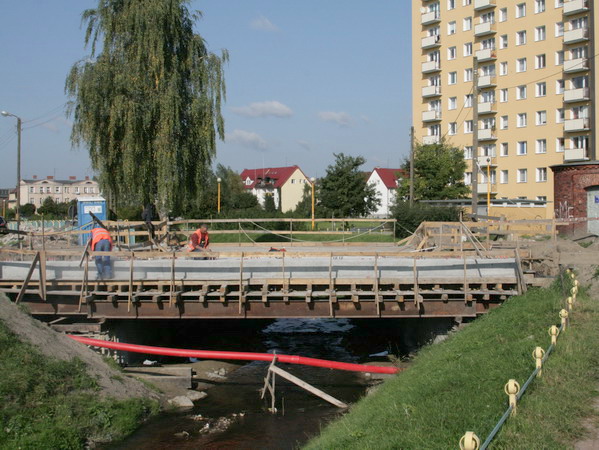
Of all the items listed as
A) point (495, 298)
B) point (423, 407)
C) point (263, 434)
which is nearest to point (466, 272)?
point (495, 298)

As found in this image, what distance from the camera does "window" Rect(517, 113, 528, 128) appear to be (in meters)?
59.9

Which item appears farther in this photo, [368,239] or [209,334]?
[368,239]

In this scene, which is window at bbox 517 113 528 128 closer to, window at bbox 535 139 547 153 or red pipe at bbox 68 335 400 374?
window at bbox 535 139 547 153

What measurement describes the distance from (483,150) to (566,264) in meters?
48.8

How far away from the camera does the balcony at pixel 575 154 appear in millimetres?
54469

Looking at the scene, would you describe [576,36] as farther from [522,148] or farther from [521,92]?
[522,148]

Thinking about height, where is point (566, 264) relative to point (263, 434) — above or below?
above

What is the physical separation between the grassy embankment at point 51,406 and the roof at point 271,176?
107401 mm

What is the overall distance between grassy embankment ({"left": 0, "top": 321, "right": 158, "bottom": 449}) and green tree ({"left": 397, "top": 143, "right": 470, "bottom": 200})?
4305 cm

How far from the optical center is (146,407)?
42.2 ft

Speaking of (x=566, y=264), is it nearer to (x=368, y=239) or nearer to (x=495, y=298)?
(x=495, y=298)

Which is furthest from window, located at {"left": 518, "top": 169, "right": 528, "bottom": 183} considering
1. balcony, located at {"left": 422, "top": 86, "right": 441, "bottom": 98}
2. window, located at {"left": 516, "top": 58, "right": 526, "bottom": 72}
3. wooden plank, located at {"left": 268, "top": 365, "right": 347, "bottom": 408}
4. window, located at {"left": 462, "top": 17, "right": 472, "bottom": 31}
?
wooden plank, located at {"left": 268, "top": 365, "right": 347, "bottom": 408}

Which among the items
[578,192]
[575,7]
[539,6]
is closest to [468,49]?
[539,6]

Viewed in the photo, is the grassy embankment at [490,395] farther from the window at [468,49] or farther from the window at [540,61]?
the window at [468,49]
